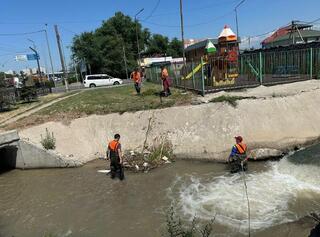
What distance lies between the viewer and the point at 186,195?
37.1ft

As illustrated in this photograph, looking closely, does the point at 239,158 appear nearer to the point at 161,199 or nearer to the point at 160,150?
the point at 161,199

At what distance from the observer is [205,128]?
1602 cm

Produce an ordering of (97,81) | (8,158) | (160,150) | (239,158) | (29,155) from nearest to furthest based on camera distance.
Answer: (239,158), (160,150), (29,155), (8,158), (97,81)

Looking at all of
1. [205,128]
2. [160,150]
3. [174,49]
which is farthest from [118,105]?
[174,49]

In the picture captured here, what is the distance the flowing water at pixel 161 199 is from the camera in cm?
938

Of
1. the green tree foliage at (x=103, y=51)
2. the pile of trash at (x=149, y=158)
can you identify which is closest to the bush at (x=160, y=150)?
the pile of trash at (x=149, y=158)

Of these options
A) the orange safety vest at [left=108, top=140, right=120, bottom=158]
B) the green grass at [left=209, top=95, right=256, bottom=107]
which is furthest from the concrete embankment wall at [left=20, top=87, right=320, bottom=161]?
the orange safety vest at [left=108, top=140, right=120, bottom=158]

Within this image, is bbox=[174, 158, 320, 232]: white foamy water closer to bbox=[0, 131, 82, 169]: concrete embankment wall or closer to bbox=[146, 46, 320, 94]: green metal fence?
bbox=[0, 131, 82, 169]: concrete embankment wall

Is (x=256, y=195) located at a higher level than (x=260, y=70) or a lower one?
lower

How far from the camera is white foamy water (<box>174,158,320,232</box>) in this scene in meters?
9.40

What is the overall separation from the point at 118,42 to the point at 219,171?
2183 inches

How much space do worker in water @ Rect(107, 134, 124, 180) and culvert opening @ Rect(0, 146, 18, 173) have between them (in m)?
5.19

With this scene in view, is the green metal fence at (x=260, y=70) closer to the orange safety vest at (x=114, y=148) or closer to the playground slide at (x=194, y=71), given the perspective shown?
the playground slide at (x=194, y=71)

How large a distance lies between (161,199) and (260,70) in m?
11.7
